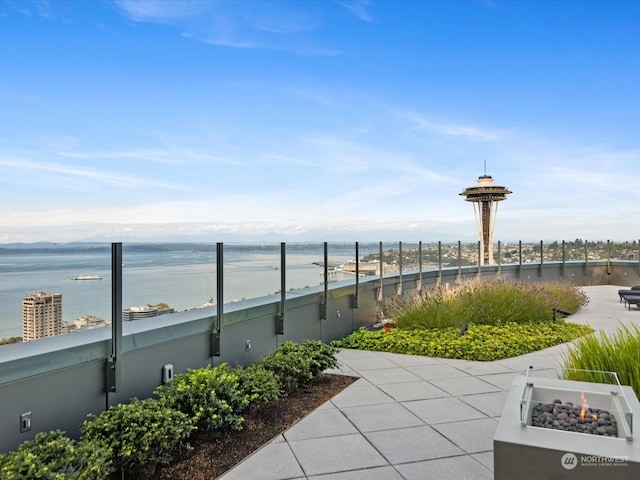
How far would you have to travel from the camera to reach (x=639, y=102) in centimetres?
1188

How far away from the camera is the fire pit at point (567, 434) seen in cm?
190

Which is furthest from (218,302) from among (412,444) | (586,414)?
(586,414)

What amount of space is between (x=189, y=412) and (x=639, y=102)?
1395cm

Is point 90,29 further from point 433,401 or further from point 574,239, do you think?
point 574,239

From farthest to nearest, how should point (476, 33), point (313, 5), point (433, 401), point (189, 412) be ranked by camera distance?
point (476, 33) → point (313, 5) → point (433, 401) → point (189, 412)

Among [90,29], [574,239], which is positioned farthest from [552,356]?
[574,239]

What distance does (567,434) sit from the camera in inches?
82.0

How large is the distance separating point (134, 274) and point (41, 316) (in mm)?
737

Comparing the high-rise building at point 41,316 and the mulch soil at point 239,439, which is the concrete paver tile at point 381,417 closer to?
the mulch soil at point 239,439

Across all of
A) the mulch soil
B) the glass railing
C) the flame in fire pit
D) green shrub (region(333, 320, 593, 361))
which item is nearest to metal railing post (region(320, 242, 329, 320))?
the glass railing

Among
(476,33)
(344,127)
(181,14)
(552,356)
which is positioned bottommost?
(552,356)

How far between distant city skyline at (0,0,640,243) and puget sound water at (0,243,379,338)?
276 millimetres

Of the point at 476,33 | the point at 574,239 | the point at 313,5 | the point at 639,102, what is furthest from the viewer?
the point at 574,239

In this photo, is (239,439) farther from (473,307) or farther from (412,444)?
(473,307)
